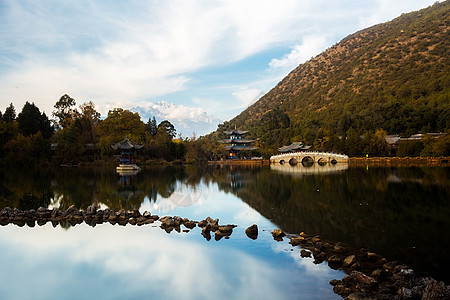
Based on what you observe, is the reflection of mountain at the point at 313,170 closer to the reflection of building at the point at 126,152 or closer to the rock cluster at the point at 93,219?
the reflection of building at the point at 126,152

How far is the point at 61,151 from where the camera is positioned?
4959 centimetres

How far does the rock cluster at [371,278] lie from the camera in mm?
5961

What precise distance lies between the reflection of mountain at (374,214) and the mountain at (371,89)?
119 ft

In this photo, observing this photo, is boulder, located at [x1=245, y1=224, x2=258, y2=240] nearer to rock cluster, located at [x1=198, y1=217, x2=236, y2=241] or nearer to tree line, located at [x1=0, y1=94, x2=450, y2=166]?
rock cluster, located at [x1=198, y1=217, x2=236, y2=241]

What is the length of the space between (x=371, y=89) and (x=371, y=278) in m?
78.9

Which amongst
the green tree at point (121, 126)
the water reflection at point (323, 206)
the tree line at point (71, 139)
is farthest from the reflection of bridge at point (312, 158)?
the water reflection at point (323, 206)

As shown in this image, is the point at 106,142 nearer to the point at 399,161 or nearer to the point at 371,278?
the point at 399,161

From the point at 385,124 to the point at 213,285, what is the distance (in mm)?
56084

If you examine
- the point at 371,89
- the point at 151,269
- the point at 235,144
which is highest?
the point at 371,89

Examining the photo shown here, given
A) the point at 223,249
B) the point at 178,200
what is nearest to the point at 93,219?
the point at 178,200

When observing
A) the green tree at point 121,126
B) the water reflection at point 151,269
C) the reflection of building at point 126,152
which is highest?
the green tree at point 121,126

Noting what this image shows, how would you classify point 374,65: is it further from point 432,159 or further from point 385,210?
point 385,210

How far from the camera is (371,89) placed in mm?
77125

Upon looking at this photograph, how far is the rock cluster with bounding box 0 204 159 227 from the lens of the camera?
519 inches
